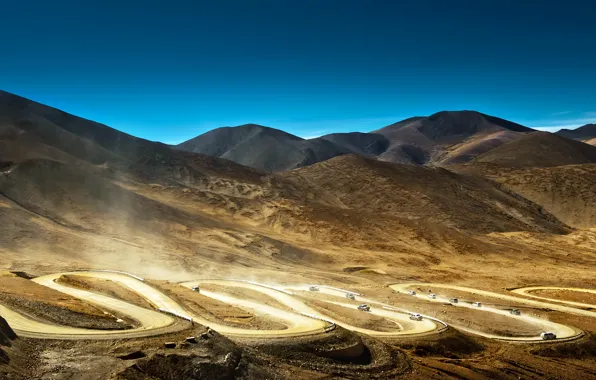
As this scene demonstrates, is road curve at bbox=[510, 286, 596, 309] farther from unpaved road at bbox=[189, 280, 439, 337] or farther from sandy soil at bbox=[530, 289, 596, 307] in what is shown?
unpaved road at bbox=[189, 280, 439, 337]

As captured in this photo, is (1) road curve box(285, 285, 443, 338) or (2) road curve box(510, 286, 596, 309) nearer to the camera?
(1) road curve box(285, 285, 443, 338)

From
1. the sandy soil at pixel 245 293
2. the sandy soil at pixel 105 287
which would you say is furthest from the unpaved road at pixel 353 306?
the sandy soil at pixel 105 287

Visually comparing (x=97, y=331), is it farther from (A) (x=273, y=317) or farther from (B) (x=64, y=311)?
(A) (x=273, y=317)

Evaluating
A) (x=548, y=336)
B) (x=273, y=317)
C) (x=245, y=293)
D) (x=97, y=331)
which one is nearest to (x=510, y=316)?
(x=548, y=336)

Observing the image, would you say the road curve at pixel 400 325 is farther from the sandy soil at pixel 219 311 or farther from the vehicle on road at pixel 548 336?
the vehicle on road at pixel 548 336

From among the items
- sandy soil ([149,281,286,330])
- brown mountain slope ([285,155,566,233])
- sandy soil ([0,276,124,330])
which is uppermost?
brown mountain slope ([285,155,566,233])

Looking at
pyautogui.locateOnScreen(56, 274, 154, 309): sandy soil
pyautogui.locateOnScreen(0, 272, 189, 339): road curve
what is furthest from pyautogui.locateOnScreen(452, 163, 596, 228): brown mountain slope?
pyautogui.locateOnScreen(0, 272, 189, 339): road curve

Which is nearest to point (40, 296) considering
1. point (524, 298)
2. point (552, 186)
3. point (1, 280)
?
point (1, 280)
